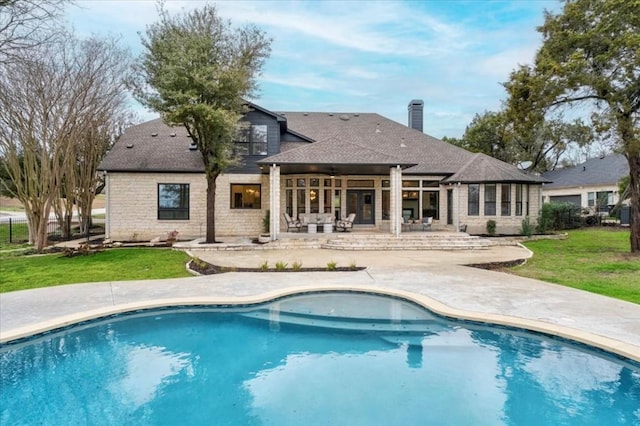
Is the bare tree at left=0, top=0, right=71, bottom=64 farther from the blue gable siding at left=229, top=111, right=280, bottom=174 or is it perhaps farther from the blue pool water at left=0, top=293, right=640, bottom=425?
the blue gable siding at left=229, top=111, right=280, bottom=174

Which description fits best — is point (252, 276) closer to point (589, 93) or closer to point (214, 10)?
point (214, 10)

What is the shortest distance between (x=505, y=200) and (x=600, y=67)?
7.75m

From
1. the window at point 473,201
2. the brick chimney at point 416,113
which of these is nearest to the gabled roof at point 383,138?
the window at point 473,201

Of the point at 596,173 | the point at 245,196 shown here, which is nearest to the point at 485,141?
the point at 596,173

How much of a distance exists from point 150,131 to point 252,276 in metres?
15.1

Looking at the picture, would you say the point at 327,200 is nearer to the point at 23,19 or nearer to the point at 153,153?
the point at 153,153

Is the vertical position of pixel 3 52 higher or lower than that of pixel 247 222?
higher

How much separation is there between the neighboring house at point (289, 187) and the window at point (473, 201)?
5 cm

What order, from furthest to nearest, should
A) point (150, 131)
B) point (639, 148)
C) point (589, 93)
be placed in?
point (150, 131) < point (589, 93) < point (639, 148)

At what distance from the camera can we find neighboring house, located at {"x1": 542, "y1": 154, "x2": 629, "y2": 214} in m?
29.5

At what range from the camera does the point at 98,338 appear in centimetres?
617

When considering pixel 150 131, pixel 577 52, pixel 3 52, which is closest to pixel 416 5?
pixel 577 52

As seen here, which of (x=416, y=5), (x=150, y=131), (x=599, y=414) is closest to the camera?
(x=599, y=414)

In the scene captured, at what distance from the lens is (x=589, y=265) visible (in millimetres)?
11953
